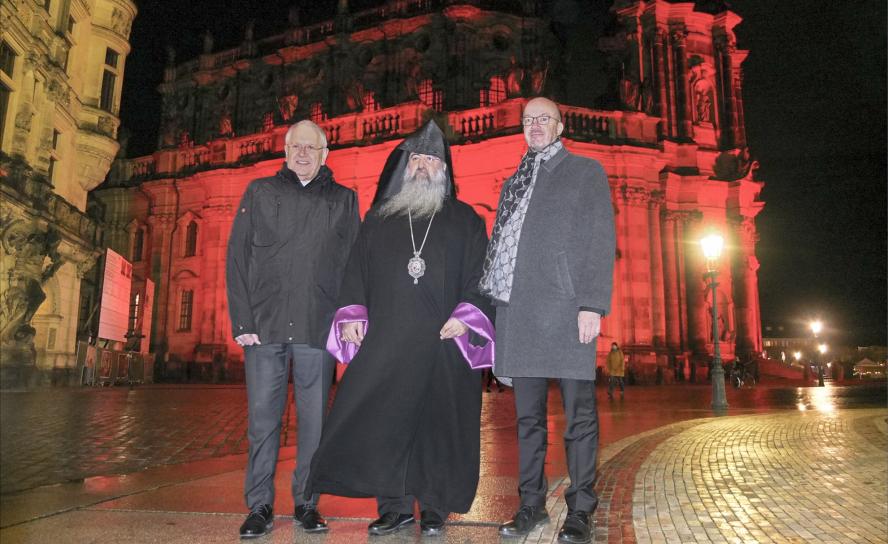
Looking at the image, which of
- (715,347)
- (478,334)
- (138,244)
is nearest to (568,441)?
(478,334)

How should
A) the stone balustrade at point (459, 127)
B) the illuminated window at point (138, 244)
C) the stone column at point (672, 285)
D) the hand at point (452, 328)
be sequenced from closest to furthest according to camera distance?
the hand at point (452, 328) < the stone balustrade at point (459, 127) < the stone column at point (672, 285) < the illuminated window at point (138, 244)

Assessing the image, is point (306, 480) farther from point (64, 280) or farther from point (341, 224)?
point (64, 280)

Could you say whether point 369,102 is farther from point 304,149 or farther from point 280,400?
point 280,400

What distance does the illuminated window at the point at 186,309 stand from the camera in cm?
3359

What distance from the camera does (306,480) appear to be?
13.5 ft

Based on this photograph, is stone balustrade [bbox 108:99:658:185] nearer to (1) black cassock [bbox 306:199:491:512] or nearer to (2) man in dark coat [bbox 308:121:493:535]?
(2) man in dark coat [bbox 308:121:493:535]

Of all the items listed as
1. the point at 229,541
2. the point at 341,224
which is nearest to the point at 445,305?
the point at 341,224

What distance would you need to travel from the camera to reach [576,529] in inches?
142

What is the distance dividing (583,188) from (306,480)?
2594 mm

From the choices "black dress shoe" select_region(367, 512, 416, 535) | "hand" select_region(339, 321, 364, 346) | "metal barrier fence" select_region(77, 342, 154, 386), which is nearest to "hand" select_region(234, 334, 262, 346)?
"hand" select_region(339, 321, 364, 346)

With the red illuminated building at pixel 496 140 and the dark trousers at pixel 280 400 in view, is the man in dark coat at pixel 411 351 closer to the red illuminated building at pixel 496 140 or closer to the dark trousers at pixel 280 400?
the dark trousers at pixel 280 400

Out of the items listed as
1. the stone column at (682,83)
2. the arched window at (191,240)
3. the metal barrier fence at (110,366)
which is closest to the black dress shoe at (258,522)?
the metal barrier fence at (110,366)

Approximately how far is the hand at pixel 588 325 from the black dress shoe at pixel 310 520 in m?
1.91

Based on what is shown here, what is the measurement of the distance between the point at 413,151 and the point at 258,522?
2.54 m
